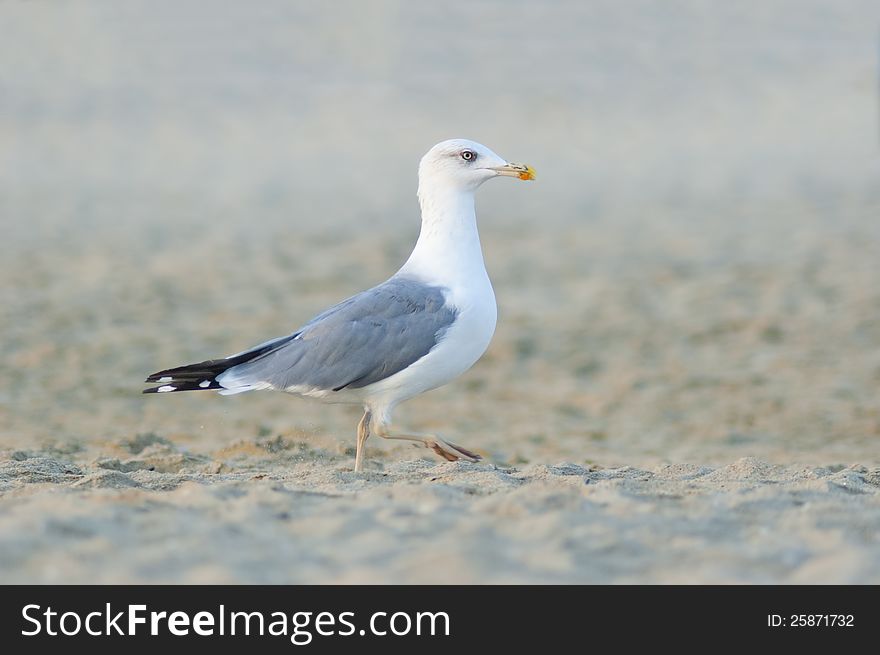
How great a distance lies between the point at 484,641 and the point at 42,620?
1308 mm

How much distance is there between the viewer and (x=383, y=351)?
635 cm

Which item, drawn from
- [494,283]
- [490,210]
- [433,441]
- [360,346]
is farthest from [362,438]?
[490,210]

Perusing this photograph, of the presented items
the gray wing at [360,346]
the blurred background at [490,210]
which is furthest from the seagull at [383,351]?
the blurred background at [490,210]

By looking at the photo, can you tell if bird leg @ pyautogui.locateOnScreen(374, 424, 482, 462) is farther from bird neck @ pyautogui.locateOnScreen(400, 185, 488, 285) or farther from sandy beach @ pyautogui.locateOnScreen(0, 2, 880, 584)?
bird neck @ pyautogui.locateOnScreen(400, 185, 488, 285)

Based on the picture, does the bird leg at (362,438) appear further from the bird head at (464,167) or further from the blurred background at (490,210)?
the bird head at (464,167)

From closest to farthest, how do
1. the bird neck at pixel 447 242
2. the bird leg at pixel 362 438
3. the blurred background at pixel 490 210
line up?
the bird leg at pixel 362 438 < the bird neck at pixel 447 242 < the blurred background at pixel 490 210

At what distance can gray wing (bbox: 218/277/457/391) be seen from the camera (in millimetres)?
6348

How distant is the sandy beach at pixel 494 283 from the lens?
4.60 meters

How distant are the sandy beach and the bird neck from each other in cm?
96

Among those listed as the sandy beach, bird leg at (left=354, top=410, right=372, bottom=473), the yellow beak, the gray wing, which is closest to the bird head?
the yellow beak

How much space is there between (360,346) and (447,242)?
2.49ft

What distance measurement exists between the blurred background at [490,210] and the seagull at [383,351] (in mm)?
1333

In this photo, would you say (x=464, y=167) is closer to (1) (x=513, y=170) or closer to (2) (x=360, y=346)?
(1) (x=513, y=170)

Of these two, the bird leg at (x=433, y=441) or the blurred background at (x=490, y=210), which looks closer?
the bird leg at (x=433, y=441)
